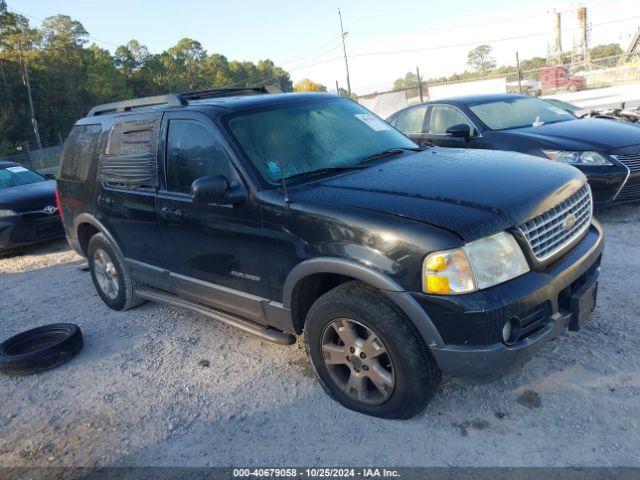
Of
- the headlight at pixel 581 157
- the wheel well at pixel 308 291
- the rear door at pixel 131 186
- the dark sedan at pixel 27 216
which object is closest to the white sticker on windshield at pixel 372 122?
the wheel well at pixel 308 291

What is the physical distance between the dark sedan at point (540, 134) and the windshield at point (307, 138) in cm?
230

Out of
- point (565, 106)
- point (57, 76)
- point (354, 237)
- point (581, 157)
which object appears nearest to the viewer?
point (354, 237)

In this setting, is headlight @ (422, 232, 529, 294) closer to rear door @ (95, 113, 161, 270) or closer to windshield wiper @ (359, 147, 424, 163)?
windshield wiper @ (359, 147, 424, 163)

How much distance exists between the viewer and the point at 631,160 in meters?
5.70

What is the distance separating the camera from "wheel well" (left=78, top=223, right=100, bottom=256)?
5.29 meters

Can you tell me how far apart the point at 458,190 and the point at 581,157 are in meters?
3.66

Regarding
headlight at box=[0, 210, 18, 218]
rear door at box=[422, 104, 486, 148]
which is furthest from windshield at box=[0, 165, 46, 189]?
rear door at box=[422, 104, 486, 148]

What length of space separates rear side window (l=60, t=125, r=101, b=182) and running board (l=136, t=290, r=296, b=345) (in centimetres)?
138

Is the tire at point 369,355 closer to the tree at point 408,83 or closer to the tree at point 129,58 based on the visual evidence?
the tree at point 408,83

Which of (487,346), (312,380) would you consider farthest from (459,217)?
(312,380)

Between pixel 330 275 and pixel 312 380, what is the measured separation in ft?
2.82

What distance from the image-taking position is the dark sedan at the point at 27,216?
26.0 feet

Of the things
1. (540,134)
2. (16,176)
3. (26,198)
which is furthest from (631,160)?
(16,176)

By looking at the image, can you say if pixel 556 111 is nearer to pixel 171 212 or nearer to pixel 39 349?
pixel 171 212
